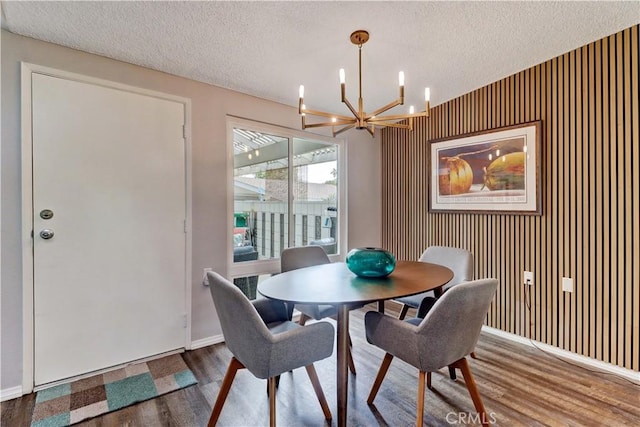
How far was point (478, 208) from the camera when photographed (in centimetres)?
303

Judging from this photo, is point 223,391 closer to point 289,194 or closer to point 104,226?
point 104,226

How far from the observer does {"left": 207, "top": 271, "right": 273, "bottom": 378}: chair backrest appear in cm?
137

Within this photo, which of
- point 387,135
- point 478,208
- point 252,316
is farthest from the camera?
point 387,135

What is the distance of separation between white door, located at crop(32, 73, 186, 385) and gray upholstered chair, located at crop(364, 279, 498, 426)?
1859 mm

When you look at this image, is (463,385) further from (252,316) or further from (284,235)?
(284,235)

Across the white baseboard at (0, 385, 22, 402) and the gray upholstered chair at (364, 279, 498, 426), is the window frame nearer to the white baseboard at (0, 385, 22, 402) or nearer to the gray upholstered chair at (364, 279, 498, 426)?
the white baseboard at (0, 385, 22, 402)

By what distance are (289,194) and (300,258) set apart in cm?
91

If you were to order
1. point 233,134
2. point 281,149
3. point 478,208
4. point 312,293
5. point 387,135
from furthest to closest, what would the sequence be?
point 387,135, point 281,149, point 478,208, point 233,134, point 312,293

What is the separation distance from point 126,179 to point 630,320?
380cm

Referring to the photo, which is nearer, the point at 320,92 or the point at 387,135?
the point at 320,92

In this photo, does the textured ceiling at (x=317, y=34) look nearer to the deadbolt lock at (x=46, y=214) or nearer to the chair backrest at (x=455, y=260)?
the deadbolt lock at (x=46, y=214)

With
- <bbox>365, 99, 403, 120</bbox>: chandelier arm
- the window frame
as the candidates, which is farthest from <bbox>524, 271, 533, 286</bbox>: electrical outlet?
<bbox>365, 99, 403, 120</bbox>: chandelier arm

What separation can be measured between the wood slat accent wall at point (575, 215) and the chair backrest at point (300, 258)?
5.12 ft

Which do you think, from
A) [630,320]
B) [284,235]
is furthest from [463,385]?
[284,235]
